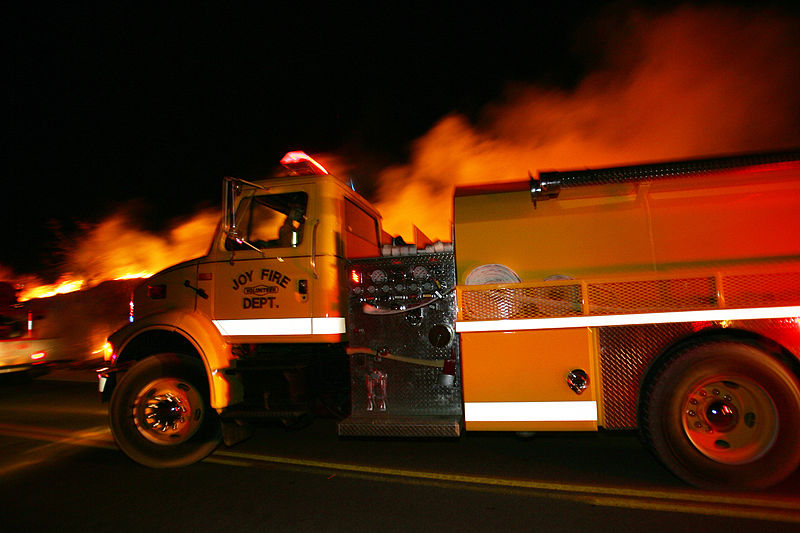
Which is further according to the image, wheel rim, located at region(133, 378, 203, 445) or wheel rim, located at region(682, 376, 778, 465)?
wheel rim, located at region(133, 378, 203, 445)

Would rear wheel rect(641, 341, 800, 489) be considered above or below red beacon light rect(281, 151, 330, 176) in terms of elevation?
below

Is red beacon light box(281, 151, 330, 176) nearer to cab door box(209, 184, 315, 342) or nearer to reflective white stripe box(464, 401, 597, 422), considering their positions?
cab door box(209, 184, 315, 342)

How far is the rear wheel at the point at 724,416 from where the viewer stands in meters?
3.35

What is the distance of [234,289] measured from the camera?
4566 millimetres

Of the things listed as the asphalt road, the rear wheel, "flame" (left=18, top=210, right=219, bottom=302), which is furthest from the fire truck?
"flame" (left=18, top=210, right=219, bottom=302)

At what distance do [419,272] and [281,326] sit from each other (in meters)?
1.36

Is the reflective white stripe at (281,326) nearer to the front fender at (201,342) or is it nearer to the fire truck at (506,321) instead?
the fire truck at (506,321)

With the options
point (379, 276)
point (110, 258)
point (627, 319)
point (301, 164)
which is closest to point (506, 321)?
point (627, 319)

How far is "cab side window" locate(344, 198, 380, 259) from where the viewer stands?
493 centimetres

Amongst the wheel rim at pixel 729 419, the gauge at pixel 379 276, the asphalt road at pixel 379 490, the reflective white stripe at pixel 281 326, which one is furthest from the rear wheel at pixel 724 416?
the reflective white stripe at pixel 281 326

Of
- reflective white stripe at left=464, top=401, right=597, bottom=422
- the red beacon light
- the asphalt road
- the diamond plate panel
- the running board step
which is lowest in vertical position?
the asphalt road

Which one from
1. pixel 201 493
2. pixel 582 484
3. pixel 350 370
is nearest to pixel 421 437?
pixel 350 370

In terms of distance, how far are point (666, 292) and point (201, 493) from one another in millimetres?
3925

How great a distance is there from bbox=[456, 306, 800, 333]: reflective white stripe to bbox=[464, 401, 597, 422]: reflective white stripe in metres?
0.58
